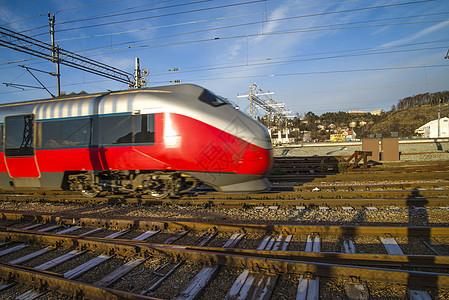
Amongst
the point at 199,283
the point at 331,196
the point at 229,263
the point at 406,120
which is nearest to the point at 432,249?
the point at 229,263

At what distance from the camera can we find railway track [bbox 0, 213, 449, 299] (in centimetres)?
290

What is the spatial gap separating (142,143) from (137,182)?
113 cm

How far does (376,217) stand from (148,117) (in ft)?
19.1

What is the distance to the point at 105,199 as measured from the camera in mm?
7730

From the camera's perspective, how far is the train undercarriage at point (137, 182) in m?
7.00

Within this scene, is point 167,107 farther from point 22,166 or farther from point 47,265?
point 22,166

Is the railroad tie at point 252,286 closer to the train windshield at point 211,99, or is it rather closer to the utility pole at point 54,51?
the train windshield at point 211,99

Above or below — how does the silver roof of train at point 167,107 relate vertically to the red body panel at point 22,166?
above

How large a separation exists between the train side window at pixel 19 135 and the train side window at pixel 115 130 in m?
2.64

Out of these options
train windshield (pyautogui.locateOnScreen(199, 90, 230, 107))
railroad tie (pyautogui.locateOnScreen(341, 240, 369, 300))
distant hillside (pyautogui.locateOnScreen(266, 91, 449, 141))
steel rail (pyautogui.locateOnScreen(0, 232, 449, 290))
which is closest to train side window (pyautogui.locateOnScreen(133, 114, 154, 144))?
train windshield (pyautogui.locateOnScreen(199, 90, 230, 107))

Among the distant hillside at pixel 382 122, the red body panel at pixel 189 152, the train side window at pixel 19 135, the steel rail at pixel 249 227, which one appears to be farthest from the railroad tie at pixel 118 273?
the distant hillside at pixel 382 122

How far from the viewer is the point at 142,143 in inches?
269

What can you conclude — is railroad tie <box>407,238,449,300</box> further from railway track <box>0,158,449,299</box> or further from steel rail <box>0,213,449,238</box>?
steel rail <box>0,213,449,238</box>

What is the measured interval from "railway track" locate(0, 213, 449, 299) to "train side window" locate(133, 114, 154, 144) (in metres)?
2.48
